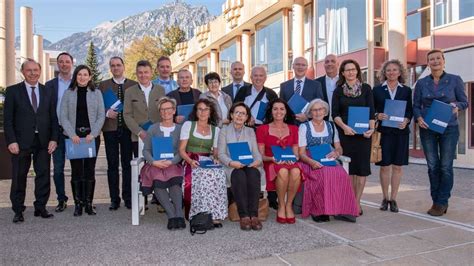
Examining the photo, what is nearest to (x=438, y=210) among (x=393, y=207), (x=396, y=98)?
(x=393, y=207)

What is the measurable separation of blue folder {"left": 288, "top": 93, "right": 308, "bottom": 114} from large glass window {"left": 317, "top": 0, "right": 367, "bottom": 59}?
35.5ft

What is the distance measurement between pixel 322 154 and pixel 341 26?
12.6 metres

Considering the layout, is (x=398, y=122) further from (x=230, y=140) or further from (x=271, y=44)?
(x=271, y=44)

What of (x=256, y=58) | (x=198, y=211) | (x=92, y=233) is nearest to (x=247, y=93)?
(x=198, y=211)

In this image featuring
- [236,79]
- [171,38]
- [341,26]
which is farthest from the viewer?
[171,38]

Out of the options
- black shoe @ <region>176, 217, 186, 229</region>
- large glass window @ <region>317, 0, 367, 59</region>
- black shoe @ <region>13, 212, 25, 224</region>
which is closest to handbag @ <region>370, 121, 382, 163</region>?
black shoe @ <region>176, 217, 186, 229</region>

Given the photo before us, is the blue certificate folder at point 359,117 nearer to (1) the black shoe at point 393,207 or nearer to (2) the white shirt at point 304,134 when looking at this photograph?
(2) the white shirt at point 304,134

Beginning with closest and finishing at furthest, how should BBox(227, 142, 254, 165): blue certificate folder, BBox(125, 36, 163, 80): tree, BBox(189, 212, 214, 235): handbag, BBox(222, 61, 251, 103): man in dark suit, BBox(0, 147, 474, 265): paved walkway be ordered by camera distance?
1. BBox(0, 147, 474, 265): paved walkway
2. BBox(189, 212, 214, 235): handbag
3. BBox(227, 142, 254, 165): blue certificate folder
4. BBox(222, 61, 251, 103): man in dark suit
5. BBox(125, 36, 163, 80): tree

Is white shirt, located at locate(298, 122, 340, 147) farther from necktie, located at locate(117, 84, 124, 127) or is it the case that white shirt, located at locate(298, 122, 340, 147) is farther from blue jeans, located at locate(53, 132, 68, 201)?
blue jeans, located at locate(53, 132, 68, 201)

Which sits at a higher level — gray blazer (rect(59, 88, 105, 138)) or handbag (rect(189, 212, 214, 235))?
gray blazer (rect(59, 88, 105, 138))

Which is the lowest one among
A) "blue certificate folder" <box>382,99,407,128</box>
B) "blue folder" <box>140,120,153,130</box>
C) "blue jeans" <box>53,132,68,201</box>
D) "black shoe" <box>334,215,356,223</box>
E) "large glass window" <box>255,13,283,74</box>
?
"black shoe" <box>334,215,356,223</box>

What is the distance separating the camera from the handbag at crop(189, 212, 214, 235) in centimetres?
469

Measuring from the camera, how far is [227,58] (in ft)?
99.8

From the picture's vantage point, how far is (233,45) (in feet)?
94.8
